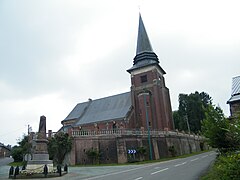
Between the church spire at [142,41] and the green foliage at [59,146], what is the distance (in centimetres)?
2411

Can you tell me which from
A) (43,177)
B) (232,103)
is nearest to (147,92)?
(232,103)

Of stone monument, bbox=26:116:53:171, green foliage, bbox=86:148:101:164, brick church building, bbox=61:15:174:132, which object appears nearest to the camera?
stone monument, bbox=26:116:53:171

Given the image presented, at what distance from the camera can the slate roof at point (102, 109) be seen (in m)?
45.1

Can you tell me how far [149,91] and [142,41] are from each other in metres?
11.5

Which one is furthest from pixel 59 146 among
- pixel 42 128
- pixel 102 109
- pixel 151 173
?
pixel 102 109

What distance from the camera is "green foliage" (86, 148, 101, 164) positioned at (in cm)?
3042

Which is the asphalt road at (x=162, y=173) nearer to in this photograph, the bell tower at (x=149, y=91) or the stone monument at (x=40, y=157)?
the stone monument at (x=40, y=157)

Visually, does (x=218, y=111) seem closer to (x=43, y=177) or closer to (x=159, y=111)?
(x=43, y=177)

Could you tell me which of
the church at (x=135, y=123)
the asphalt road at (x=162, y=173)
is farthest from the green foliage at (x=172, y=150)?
the asphalt road at (x=162, y=173)

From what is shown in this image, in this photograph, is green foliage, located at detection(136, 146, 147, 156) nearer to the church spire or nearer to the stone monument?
the stone monument

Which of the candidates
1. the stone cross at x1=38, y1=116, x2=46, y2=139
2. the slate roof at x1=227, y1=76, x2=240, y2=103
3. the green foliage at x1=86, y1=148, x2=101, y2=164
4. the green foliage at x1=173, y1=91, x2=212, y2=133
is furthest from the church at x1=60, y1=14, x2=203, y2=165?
the slate roof at x1=227, y1=76, x2=240, y2=103

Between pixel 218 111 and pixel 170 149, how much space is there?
21.6m

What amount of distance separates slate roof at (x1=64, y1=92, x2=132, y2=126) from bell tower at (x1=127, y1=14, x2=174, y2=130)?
10.1 ft

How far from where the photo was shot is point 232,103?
2017 centimetres
